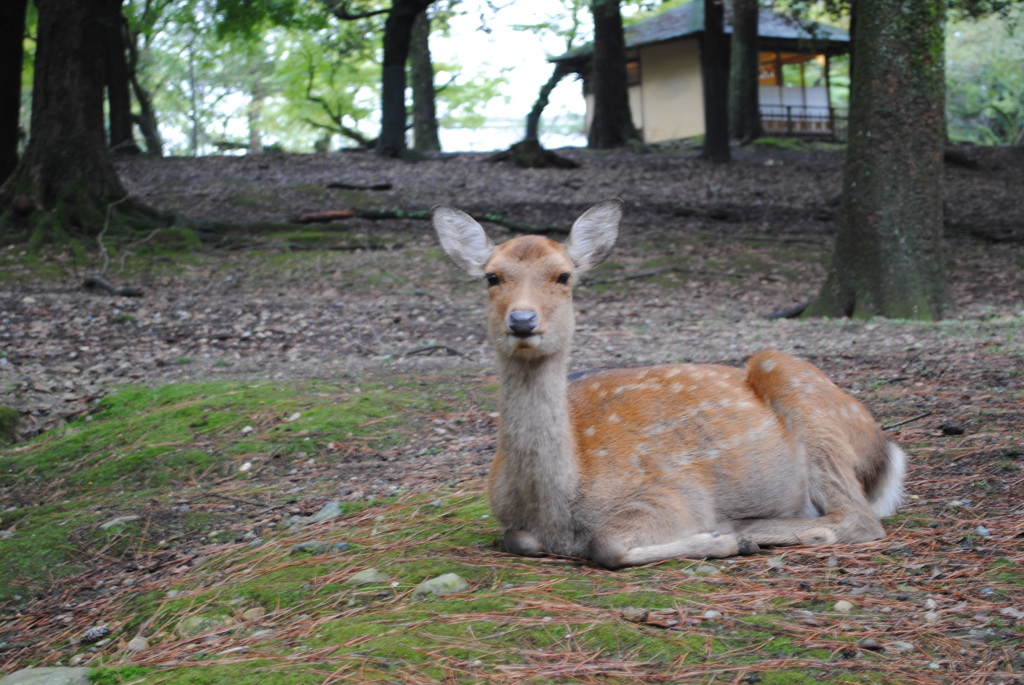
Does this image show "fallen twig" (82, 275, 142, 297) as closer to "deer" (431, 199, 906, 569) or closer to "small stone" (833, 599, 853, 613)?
"deer" (431, 199, 906, 569)

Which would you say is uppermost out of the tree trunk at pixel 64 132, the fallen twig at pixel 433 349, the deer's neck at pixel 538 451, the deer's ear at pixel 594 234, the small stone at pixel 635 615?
the tree trunk at pixel 64 132

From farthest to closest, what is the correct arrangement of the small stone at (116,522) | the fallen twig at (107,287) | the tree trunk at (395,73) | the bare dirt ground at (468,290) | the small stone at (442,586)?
1. the tree trunk at (395,73)
2. the fallen twig at (107,287)
3. the bare dirt ground at (468,290)
4. the small stone at (116,522)
5. the small stone at (442,586)

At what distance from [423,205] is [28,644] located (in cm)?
1294

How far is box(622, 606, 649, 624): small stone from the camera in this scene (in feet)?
10.2

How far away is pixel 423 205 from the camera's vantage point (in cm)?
1614

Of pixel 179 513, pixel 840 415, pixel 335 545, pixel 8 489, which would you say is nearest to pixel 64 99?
pixel 8 489

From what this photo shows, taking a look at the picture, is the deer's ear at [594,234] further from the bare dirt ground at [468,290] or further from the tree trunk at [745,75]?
the tree trunk at [745,75]

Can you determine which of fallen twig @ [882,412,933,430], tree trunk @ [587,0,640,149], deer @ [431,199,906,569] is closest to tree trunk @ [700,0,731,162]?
tree trunk @ [587,0,640,149]

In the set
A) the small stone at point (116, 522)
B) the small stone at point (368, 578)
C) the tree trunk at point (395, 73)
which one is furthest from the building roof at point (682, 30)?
the small stone at point (368, 578)

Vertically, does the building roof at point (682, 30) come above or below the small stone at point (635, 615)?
above

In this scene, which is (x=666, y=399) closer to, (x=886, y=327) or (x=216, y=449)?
(x=216, y=449)

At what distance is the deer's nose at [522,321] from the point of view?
3.72 m

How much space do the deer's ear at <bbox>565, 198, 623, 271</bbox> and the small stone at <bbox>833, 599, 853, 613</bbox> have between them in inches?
70.6

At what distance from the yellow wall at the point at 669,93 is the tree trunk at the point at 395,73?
16.2 m
